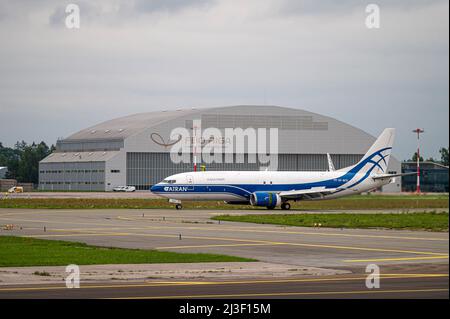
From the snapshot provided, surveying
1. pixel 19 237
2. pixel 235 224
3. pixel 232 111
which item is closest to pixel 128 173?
pixel 232 111

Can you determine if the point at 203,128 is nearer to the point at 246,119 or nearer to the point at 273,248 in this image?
the point at 246,119

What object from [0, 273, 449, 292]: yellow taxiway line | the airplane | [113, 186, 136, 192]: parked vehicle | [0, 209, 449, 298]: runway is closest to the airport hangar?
[113, 186, 136, 192]: parked vehicle

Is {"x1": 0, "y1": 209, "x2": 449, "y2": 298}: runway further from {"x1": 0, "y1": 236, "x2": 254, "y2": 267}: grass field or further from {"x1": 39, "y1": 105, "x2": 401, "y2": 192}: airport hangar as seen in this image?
{"x1": 39, "y1": 105, "x2": 401, "y2": 192}: airport hangar

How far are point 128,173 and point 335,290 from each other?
5279 inches

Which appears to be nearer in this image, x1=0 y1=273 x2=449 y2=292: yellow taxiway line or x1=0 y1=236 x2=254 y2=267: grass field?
x1=0 y1=273 x2=449 y2=292: yellow taxiway line

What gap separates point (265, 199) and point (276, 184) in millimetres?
4145

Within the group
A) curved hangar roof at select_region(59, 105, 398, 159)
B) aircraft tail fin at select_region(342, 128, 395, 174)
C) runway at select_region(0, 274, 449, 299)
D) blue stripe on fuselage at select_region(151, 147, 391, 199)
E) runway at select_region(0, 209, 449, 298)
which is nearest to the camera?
runway at select_region(0, 274, 449, 299)

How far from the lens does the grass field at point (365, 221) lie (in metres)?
52.9

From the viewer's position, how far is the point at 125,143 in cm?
15375

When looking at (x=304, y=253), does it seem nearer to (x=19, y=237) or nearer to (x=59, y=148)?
(x=19, y=237)

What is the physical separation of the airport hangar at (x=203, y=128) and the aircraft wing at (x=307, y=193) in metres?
64.5

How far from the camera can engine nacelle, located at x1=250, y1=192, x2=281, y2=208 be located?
85.1 m

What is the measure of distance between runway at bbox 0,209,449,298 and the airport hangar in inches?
3459

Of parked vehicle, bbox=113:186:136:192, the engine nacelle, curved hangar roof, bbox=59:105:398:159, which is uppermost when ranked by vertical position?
curved hangar roof, bbox=59:105:398:159
